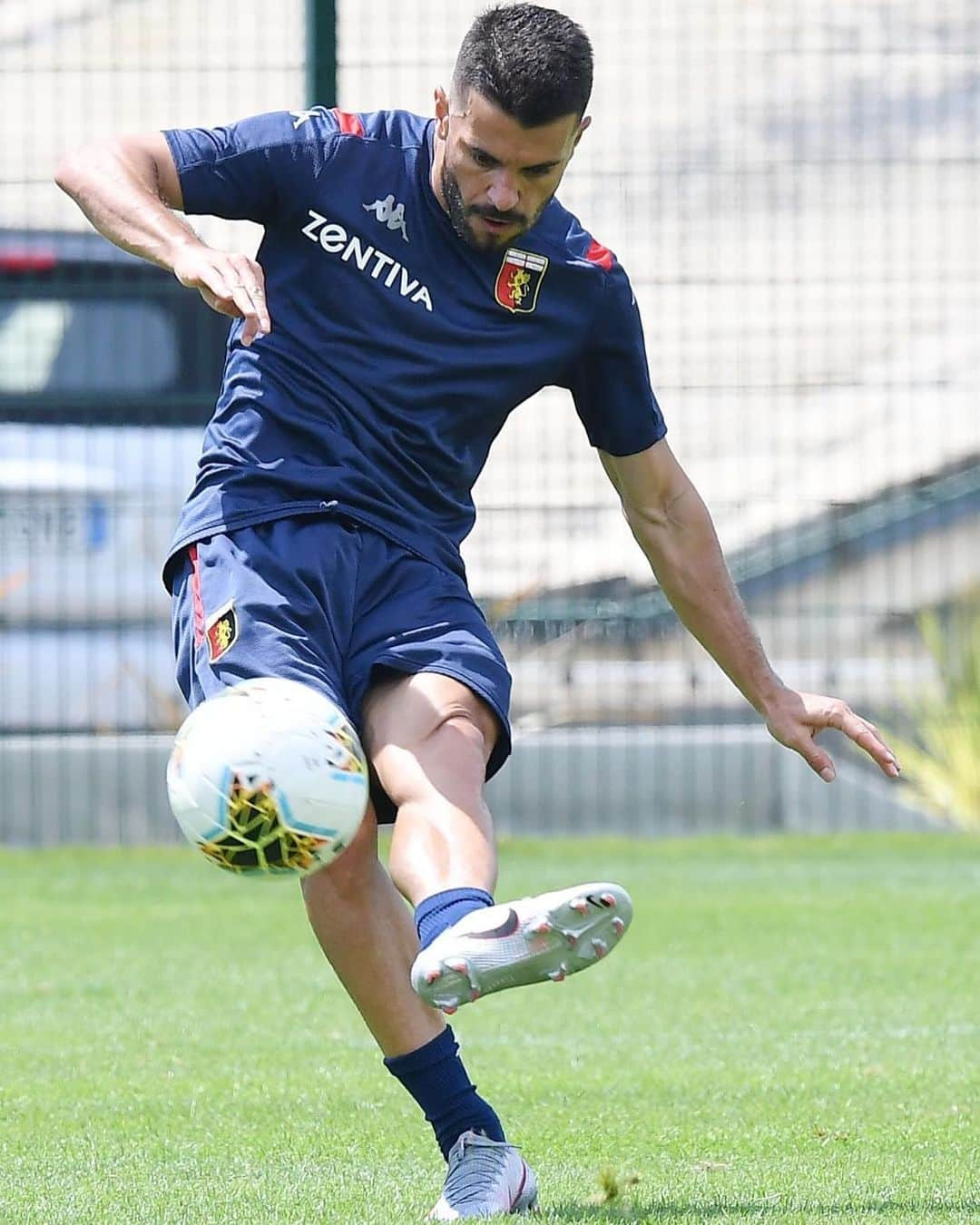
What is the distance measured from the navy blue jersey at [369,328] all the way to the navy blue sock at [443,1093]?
0.86m

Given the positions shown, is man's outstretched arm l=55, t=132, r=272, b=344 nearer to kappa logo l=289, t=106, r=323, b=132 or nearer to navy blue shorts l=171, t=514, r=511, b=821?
kappa logo l=289, t=106, r=323, b=132

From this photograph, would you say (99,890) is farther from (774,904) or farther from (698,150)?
(698,150)

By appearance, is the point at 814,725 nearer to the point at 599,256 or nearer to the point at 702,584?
the point at 702,584

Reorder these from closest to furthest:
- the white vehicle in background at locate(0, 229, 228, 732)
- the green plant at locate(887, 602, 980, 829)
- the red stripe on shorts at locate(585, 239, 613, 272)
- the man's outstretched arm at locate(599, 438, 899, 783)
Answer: the red stripe on shorts at locate(585, 239, 613, 272) → the man's outstretched arm at locate(599, 438, 899, 783) → the white vehicle in background at locate(0, 229, 228, 732) → the green plant at locate(887, 602, 980, 829)

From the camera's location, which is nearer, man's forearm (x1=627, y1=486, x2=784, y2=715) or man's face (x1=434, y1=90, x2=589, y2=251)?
man's face (x1=434, y1=90, x2=589, y2=251)

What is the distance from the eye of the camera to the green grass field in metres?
3.88

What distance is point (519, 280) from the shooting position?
3.94 metres

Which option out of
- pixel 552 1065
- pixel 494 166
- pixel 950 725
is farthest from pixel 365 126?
pixel 950 725

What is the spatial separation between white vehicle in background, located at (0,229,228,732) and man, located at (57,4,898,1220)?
6.07 metres

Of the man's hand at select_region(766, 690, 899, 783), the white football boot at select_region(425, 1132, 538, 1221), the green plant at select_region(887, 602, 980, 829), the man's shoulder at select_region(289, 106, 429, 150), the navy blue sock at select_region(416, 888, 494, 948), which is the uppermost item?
the man's shoulder at select_region(289, 106, 429, 150)

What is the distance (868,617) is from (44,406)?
13.2 ft

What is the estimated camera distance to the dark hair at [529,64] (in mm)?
3588

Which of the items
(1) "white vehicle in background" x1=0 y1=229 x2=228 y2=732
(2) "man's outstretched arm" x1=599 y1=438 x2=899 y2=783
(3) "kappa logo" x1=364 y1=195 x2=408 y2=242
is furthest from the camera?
(1) "white vehicle in background" x1=0 y1=229 x2=228 y2=732

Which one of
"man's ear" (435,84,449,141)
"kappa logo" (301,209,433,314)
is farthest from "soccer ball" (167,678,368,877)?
"man's ear" (435,84,449,141)
